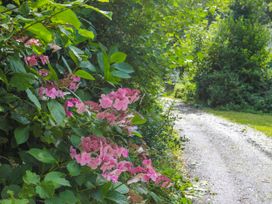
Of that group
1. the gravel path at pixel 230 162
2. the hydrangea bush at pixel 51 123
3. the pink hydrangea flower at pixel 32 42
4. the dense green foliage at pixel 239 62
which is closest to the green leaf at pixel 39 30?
the hydrangea bush at pixel 51 123

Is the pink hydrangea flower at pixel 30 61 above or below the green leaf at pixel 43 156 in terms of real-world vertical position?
above

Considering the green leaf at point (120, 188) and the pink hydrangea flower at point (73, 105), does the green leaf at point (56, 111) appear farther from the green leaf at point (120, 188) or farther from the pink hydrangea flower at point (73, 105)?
the green leaf at point (120, 188)

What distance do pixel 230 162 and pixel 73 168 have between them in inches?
225

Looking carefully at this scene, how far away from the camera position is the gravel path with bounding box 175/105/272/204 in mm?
4973

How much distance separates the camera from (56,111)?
1.28 metres

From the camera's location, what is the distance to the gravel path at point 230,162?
4.97m

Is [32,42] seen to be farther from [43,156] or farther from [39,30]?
[43,156]

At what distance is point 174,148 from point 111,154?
18.1 feet

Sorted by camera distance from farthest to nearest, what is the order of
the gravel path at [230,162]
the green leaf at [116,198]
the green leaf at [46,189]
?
the gravel path at [230,162] < the green leaf at [116,198] < the green leaf at [46,189]

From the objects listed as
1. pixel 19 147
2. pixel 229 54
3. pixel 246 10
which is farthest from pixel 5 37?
pixel 246 10

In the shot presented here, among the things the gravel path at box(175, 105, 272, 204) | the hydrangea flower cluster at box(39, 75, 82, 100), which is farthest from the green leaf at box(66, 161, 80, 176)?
the gravel path at box(175, 105, 272, 204)

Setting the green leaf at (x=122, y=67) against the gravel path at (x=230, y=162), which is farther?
the gravel path at (x=230, y=162)

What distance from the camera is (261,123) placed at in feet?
39.0

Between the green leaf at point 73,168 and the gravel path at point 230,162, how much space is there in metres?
3.39
